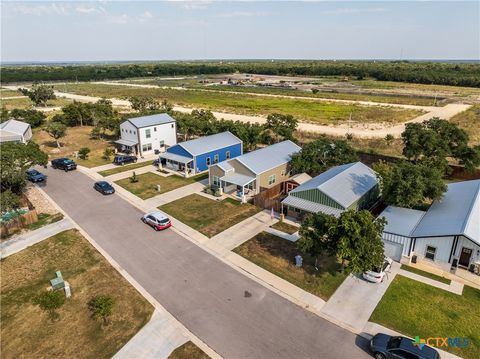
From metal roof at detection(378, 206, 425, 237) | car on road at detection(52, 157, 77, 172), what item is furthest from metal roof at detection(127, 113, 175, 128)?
metal roof at detection(378, 206, 425, 237)

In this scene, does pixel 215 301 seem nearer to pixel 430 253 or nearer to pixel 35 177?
pixel 430 253

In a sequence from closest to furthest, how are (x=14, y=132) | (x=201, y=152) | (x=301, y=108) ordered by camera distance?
(x=201, y=152), (x=14, y=132), (x=301, y=108)

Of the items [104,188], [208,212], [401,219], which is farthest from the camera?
[104,188]

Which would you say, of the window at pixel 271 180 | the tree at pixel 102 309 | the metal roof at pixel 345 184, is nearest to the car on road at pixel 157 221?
the tree at pixel 102 309

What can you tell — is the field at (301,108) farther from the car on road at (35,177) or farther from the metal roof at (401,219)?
the car on road at (35,177)

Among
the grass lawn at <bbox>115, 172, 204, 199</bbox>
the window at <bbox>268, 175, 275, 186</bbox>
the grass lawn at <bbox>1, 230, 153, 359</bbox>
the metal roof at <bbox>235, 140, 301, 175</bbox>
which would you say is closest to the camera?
the grass lawn at <bbox>1, 230, 153, 359</bbox>

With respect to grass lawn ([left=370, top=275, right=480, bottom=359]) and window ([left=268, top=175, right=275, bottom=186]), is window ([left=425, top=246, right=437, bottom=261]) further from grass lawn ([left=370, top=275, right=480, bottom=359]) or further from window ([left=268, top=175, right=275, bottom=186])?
window ([left=268, top=175, right=275, bottom=186])

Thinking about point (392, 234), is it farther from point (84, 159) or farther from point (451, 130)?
point (84, 159)

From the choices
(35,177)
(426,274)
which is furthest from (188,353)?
(35,177)
